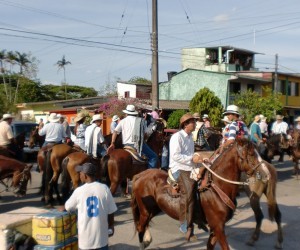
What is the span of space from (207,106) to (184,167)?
23848 mm

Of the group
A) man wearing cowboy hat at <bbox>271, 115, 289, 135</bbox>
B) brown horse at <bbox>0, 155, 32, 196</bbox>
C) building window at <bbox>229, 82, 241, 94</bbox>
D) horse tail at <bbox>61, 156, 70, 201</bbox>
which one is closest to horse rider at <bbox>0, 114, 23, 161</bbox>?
brown horse at <bbox>0, 155, 32, 196</bbox>

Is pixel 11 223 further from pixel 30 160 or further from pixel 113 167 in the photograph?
pixel 30 160

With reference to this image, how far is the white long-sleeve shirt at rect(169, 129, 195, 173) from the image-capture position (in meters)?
6.92

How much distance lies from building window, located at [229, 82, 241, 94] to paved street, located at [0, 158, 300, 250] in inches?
980

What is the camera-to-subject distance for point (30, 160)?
836 inches

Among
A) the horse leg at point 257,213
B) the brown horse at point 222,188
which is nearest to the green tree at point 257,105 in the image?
the horse leg at point 257,213

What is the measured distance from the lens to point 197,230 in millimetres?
9078

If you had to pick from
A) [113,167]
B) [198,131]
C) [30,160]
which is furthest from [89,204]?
[30,160]

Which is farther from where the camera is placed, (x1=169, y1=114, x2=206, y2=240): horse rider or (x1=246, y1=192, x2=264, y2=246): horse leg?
(x1=246, y1=192, x2=264, y2=246): horse leg

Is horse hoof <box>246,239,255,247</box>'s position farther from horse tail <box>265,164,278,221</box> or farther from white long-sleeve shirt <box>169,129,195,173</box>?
white long-sleeve shirt <box>169,129,195,173</box>

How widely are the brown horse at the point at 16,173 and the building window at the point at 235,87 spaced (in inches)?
1132

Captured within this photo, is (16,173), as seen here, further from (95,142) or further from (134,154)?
(134,154)

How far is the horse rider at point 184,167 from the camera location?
6.66 metres

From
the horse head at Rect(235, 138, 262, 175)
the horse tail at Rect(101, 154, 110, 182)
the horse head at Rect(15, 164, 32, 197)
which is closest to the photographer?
the horse head at Rect(235, 138, 262, 175)
